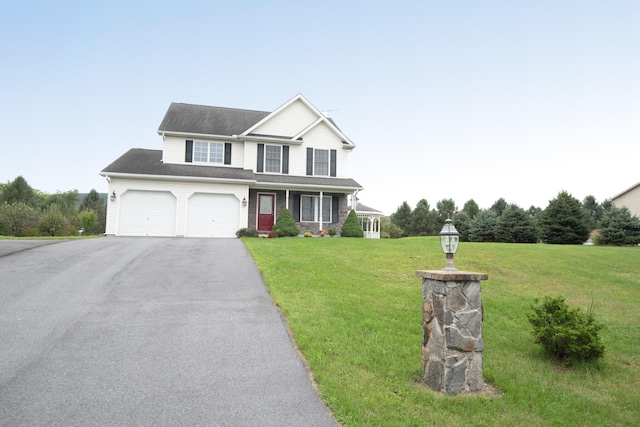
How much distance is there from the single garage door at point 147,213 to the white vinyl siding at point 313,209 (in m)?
7.30

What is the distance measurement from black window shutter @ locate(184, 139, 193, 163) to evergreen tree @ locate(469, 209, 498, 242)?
19.0 metres

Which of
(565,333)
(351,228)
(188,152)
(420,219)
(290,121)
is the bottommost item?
(565,333)

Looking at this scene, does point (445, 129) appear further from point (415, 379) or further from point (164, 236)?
point (415, 379)

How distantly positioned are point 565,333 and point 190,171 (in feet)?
63.0

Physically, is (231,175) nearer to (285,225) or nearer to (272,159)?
(272,159)

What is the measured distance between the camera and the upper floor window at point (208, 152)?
2227cm

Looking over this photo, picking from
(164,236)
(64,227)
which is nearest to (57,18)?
(164,236)

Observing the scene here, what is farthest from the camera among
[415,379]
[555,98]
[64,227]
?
[64,227]

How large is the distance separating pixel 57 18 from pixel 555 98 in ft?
71.9

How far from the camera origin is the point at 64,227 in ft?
82.0

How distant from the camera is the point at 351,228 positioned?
21.9 metres

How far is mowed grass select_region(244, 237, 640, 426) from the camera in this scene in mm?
3912

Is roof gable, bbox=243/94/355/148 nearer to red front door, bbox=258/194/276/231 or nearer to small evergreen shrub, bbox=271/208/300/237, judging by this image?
red front door, bbox=258/194/276/231

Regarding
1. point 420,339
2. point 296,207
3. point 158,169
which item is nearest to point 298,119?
point 296,207
